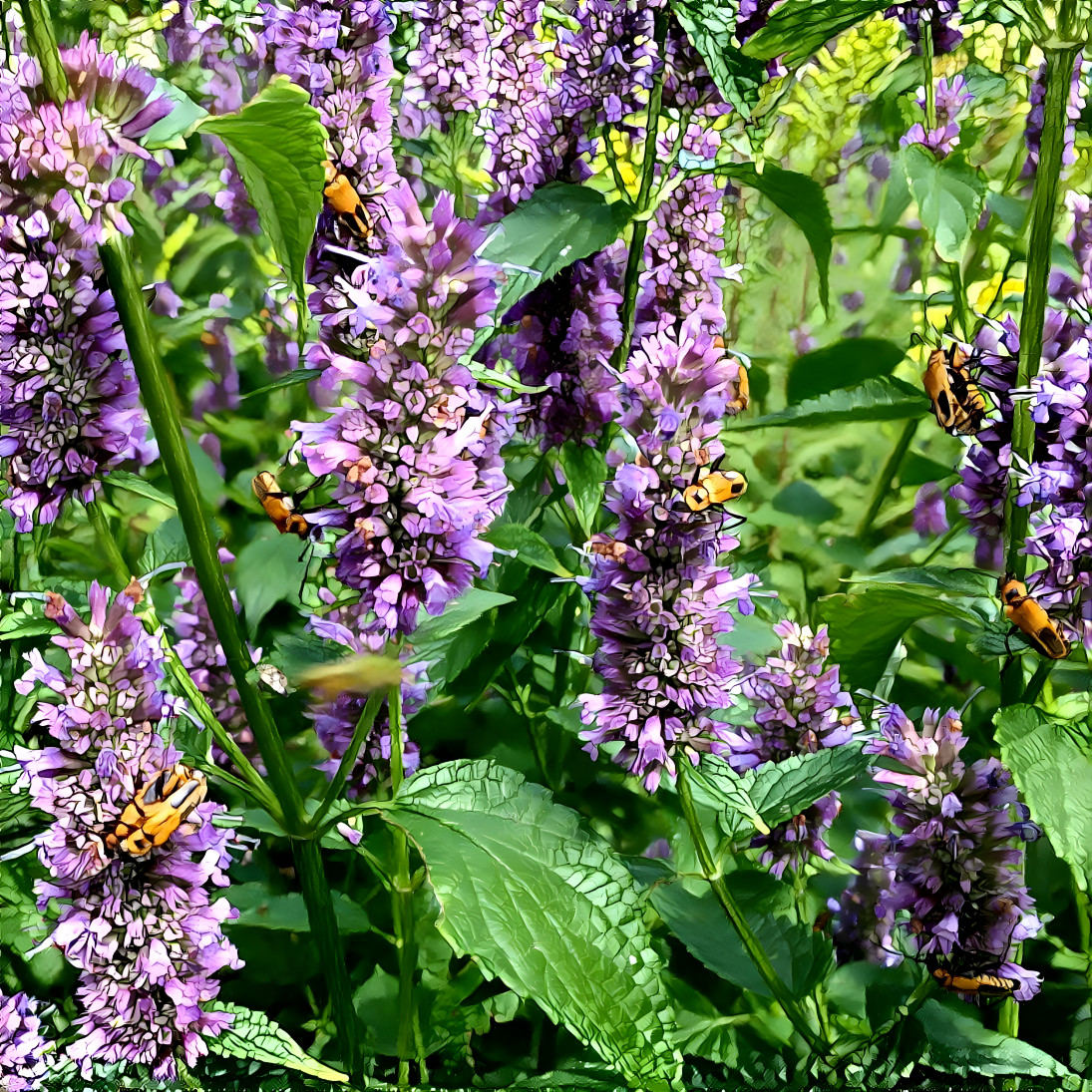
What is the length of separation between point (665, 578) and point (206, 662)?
61 cm

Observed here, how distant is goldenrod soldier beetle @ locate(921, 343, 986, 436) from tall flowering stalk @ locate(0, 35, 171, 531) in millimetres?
767

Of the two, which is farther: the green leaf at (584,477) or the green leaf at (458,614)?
the green leaf at (584,477)

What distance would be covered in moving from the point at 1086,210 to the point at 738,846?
876 millimetres

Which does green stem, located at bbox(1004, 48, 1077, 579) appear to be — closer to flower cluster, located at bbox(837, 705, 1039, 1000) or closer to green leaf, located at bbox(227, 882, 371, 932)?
flower cluster, located at bbox(837, 705, 1039, 1000)

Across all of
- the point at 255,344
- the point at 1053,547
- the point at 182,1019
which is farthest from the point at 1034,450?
the point at 255,344

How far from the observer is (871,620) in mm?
1081

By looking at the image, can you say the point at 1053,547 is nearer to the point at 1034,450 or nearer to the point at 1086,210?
the point at 1034,450

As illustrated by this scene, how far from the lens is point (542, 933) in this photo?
0.90 meters

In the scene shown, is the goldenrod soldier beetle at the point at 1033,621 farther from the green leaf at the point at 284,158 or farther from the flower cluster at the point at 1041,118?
the flower cluster at the point at 1041,118

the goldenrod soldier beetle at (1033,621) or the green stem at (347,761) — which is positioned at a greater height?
the goldenrod soldier beetle at (1033,621)

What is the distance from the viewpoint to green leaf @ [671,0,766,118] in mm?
1096

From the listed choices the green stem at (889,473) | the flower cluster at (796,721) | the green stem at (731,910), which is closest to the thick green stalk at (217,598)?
the green stem at (731,910)

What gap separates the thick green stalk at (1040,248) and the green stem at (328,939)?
0.69 m

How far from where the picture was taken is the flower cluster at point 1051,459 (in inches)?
38.4
